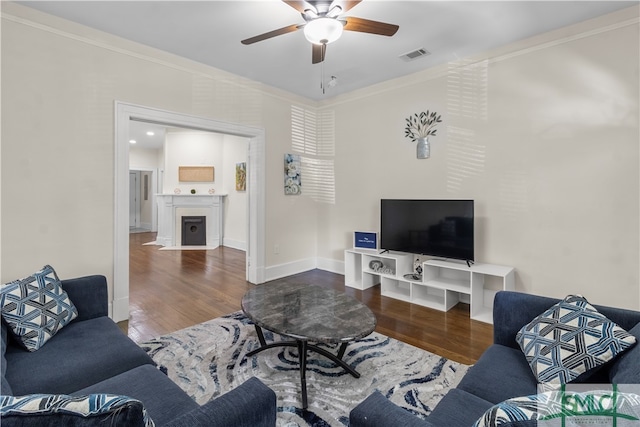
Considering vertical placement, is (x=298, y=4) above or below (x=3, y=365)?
above

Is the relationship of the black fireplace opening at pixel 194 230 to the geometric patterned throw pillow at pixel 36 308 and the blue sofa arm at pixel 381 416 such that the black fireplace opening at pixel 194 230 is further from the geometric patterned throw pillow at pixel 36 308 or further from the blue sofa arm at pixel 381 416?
the blue sofa arm at pixel 381 416

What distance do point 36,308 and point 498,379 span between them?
8.40 ft

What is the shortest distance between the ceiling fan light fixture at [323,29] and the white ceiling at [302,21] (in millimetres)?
544

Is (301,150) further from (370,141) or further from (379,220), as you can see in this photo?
(379,220)

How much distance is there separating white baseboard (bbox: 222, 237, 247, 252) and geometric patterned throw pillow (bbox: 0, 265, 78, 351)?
4.92 m

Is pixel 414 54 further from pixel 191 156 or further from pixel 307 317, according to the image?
pixel 191 156

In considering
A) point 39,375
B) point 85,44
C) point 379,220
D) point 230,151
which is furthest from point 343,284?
point 230,151

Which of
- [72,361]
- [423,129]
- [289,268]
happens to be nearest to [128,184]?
[72,361]

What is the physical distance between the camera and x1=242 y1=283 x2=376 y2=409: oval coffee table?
1.90 m

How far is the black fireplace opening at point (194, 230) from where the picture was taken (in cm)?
738

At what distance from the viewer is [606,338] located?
4.43 feet

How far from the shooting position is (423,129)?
12.9 feet

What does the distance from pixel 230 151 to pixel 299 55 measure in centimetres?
441

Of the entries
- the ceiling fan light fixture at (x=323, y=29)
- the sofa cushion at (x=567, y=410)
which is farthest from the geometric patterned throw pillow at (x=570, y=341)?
the ceiling fan light fixture at (x=323, y=29)
